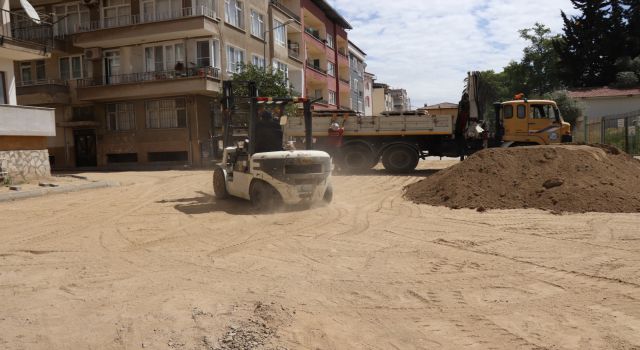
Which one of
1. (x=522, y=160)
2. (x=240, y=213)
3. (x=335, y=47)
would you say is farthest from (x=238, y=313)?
(x=335, y=47)

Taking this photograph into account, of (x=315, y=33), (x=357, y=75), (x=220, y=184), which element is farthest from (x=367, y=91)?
(x=220, y=184)

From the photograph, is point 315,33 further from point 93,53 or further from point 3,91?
point 3,91

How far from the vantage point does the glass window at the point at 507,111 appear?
63.1ft

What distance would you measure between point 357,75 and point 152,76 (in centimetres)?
3379

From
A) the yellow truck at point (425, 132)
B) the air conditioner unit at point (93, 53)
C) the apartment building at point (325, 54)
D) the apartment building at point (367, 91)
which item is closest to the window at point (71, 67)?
the air conditioner unit at point (93, 53)

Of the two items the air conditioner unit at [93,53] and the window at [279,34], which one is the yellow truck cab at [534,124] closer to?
the window at [279,34]

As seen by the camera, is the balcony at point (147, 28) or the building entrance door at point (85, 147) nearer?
the balcony at point (147, 28)

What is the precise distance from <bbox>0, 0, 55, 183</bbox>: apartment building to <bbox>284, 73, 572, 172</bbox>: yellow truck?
27.7ft

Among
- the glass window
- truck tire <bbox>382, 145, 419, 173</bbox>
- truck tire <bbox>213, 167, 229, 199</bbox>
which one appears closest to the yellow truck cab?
the glass window

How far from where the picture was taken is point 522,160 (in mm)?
11883

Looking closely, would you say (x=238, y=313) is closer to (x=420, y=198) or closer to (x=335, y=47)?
(x=420, y=198)

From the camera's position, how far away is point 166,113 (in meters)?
29.8

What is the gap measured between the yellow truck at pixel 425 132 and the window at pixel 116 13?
15.5m

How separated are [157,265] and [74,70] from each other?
30.4m
